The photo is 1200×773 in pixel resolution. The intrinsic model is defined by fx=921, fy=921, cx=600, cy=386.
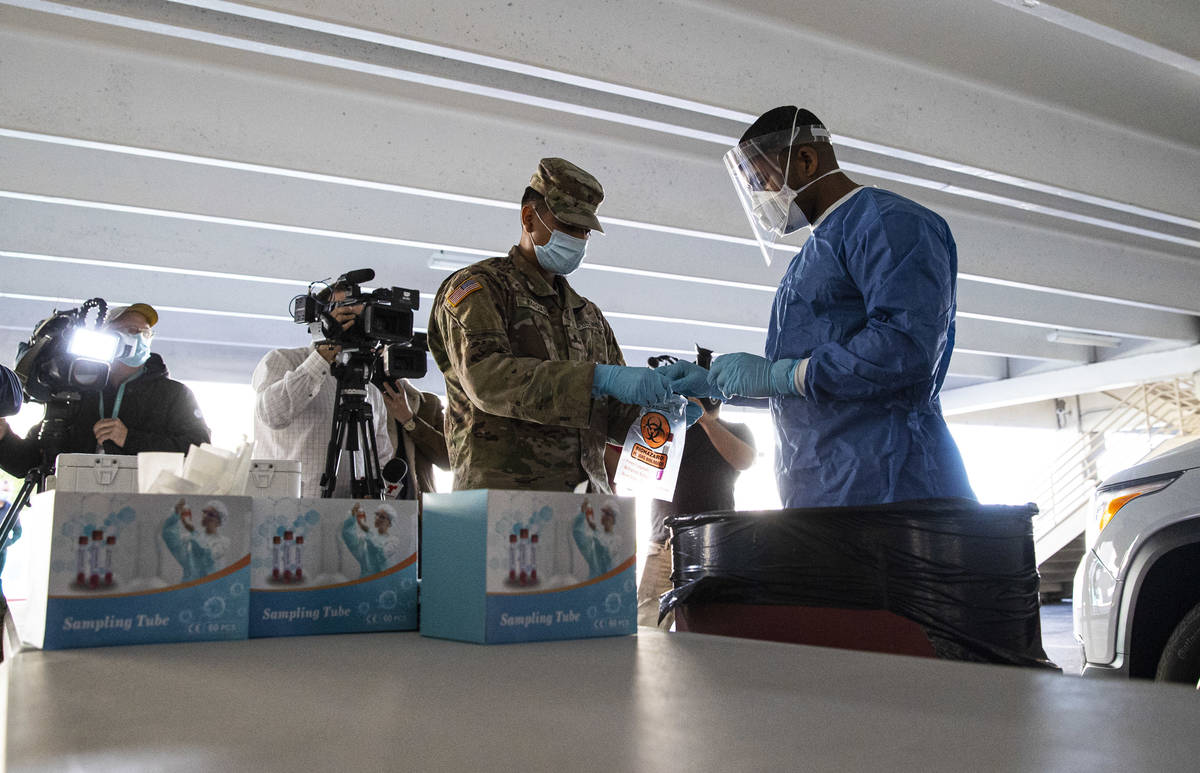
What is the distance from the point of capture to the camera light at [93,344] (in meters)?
2.77

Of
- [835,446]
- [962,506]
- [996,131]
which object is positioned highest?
[996,131]

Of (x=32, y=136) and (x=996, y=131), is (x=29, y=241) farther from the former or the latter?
(x=996, y=131)

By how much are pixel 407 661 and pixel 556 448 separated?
0.85 metres

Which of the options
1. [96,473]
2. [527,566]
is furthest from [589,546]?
[96,473]

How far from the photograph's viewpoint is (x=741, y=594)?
5.26 feet

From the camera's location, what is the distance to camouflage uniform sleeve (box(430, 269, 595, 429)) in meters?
1.66

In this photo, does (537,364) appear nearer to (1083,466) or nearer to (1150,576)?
(1150,576)

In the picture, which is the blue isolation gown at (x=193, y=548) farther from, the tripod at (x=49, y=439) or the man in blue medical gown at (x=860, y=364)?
the tripod at (x=49, y=439)

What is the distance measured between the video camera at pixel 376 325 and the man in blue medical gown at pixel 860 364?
0.76 m

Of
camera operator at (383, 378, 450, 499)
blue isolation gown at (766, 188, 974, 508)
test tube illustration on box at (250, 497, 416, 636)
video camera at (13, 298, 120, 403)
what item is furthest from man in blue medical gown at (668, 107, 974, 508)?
video camera at (13, 298, 120, 403)

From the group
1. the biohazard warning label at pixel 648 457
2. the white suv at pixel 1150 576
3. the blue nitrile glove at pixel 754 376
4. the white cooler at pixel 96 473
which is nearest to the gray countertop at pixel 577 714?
the white cooler at pixel 96 473

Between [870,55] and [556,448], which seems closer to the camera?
[556,448]

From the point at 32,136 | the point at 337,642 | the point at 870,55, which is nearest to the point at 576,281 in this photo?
the point at 870,55

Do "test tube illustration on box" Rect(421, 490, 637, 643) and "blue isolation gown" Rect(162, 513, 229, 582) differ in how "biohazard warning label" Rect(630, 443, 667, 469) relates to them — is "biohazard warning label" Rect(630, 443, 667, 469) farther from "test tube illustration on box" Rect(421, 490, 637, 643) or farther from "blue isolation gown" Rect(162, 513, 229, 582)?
"blue isolation gown" Rect(162, 513, 229, 582)
